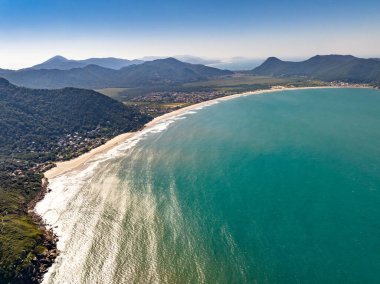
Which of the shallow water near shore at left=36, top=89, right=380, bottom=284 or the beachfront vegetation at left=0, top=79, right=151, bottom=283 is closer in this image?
the shallow water near shore at left=36, top=89, right=380, bottom=284

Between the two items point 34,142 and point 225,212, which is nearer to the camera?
point 225,212

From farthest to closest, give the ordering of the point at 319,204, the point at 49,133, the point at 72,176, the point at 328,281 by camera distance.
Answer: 1. the point at 49,133
2. the point at 72,176
3. the point at 319,204
4. the point at 328,281

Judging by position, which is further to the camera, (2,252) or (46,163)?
(46,163)

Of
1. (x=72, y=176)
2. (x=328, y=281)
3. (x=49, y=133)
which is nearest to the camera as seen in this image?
(x=328, y=281)

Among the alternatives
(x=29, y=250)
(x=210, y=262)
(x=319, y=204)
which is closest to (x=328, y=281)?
(x=210, y=262)

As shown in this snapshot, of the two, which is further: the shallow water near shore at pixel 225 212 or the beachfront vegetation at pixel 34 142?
the beachfront vegetation at pixel 34 142

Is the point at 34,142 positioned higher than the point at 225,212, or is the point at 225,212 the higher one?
the point at 225,212

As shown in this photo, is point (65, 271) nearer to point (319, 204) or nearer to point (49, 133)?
point (319, 204)

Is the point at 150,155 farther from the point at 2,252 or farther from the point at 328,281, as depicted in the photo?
the point at 328,281
